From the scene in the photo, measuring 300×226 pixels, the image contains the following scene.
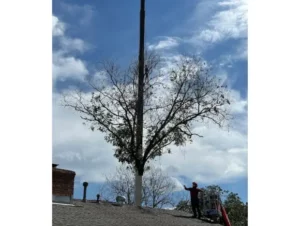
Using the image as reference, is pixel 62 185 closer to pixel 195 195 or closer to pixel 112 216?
pixel 112 216

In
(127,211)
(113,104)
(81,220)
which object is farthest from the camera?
(113,104)

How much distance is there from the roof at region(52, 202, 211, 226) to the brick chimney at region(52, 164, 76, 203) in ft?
1.08

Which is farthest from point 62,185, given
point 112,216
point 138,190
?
point 138,190

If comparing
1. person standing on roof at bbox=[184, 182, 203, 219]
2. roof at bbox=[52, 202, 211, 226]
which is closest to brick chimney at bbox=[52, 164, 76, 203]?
roof at bbox=[52, 202, 211, 226]

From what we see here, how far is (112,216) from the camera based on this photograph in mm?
12047

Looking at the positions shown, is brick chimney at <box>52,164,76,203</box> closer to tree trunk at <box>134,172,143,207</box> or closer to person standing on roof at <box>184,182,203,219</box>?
tree trunk at <box>134,172,143,207</box>
